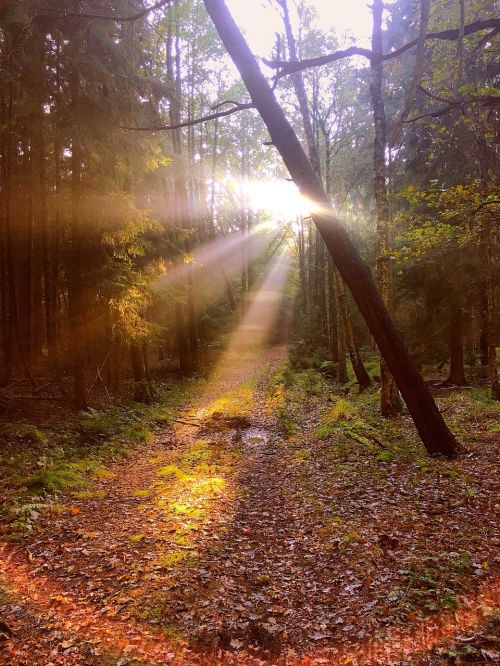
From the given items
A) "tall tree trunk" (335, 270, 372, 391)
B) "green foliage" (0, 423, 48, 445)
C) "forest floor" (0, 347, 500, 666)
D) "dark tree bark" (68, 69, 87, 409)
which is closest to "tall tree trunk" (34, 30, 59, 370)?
"dark tree bark" (68, 69, 87, 409)

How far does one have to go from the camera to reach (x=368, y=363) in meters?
20.6

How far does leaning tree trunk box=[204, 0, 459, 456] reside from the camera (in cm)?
697

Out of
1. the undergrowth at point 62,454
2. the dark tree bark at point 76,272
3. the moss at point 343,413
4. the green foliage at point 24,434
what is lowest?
the moss at point 343,413

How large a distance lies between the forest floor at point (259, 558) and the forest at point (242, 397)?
3cm

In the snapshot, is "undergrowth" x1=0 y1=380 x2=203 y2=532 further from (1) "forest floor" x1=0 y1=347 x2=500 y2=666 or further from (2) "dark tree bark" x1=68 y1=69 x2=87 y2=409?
(2) "dark tree bark" x1=68 y1=69 x2=87 y2=409

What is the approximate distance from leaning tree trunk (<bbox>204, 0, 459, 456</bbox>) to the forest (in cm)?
4

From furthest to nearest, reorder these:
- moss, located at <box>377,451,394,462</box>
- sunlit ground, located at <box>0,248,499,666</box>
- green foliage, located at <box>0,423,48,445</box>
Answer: green foliage, located at <box>0,423,48,445</box>, moss, located at <box>377,451,394,462</box>, sunlit ground, located at <box>0,248,499,666</box>

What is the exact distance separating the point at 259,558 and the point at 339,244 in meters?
4.94

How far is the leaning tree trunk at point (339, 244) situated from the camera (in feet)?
22.9

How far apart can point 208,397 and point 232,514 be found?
932cm

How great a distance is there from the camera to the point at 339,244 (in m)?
7.25

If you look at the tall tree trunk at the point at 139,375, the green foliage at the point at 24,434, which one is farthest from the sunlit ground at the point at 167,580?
the tall tree trunk at the point at 139,375

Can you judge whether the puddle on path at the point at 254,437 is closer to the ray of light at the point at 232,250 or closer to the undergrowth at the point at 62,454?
the undergrowth at the point at 62,454

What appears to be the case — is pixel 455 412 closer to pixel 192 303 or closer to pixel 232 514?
pixel 232 514
